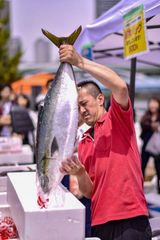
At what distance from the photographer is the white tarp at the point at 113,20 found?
3208 millimetres

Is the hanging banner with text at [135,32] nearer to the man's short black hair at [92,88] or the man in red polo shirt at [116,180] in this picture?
the man's short black hair at [92,88]

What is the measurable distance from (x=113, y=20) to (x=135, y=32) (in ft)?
1.79

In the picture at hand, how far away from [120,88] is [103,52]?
12.5 ft

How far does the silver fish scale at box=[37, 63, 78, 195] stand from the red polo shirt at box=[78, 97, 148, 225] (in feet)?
0.98

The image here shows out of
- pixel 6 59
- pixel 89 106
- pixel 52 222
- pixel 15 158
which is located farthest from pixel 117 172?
pixel 6 59

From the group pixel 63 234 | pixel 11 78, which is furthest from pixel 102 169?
pixel 11 78

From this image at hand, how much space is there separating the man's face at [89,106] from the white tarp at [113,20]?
3.46 feet

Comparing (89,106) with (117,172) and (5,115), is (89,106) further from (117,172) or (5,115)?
(5,115)

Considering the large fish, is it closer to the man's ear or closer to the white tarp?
the man's ear

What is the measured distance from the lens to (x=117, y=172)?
90.7 inches

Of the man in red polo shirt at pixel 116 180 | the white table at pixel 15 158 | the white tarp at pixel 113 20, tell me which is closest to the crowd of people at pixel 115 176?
the man in red polo shirt at pixel 116 180

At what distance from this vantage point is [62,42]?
2.05 meters

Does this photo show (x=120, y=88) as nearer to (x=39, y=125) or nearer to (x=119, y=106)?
(x=119, y=106)

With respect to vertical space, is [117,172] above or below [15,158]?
above
